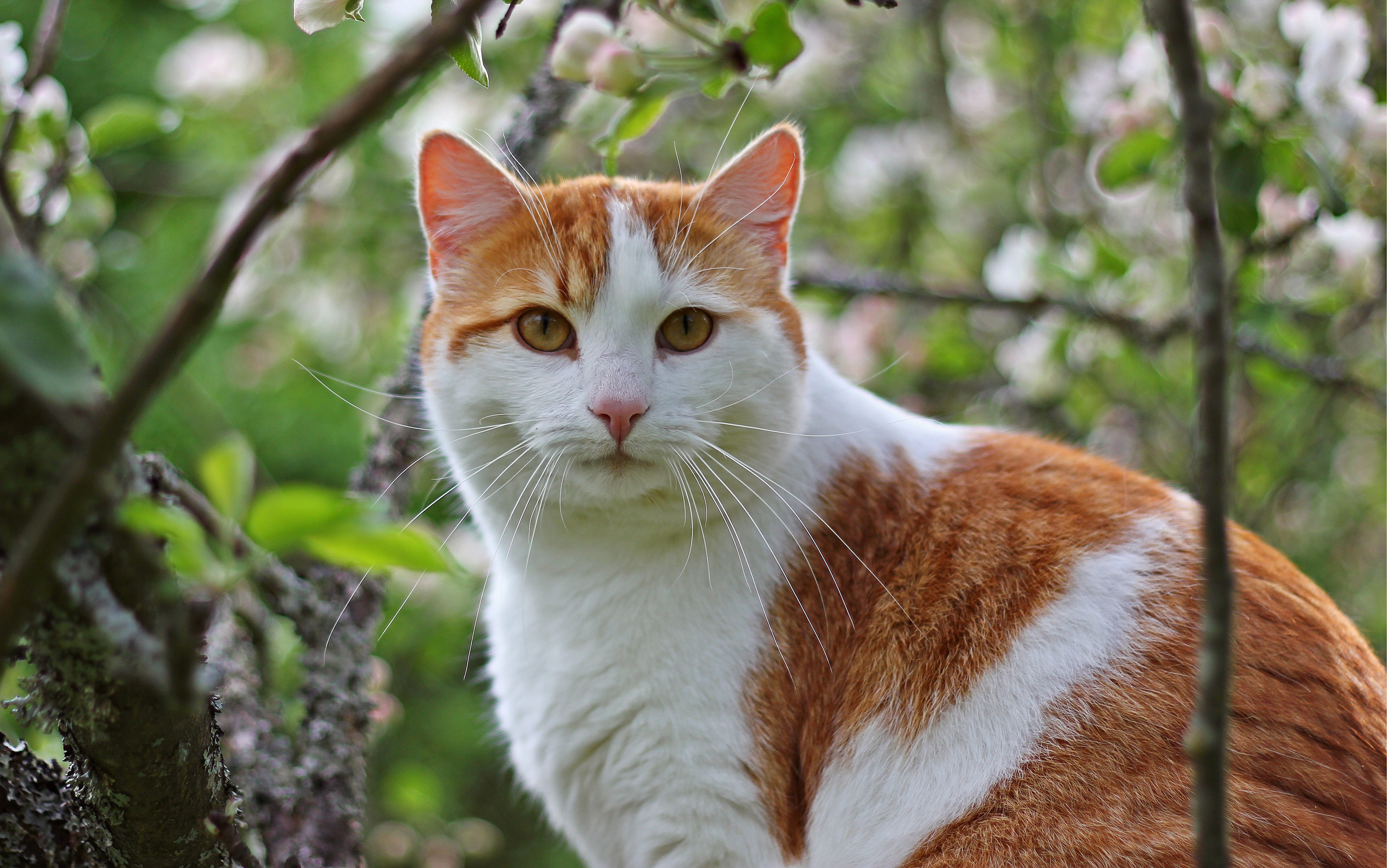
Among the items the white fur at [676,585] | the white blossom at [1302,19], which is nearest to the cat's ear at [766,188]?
the white fur at [676,585]

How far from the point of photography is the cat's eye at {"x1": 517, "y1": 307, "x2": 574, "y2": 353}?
5.35 ft

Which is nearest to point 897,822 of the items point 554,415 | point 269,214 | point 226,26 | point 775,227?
point 554,415

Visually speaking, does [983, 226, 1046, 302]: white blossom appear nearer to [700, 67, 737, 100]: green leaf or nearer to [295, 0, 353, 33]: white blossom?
[700, 67, 737, 100]: green leaf

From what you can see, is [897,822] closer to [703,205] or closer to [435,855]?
[703,205]

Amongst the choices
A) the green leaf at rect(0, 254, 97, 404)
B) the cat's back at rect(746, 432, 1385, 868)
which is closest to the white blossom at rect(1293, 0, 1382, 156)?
the cat's back at rect(746, 432, 1385, 868)

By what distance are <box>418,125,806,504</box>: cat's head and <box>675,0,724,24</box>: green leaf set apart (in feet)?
2.00

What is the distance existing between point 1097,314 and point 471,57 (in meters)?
2.09

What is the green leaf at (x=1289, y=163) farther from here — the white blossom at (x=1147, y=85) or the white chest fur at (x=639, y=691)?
the white chest fur at (x=639, y=691)

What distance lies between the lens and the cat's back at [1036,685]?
51.7 inches

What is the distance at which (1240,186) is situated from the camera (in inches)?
72.4

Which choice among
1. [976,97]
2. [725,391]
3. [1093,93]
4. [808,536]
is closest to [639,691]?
[808,536]

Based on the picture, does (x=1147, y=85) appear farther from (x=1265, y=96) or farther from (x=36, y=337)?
(x=36, y=337)

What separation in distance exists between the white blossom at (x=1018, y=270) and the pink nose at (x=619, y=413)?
1561 mm

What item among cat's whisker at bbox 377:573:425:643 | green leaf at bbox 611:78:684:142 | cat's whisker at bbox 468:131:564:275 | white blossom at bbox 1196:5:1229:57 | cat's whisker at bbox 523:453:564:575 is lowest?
cat's whisker at bbox 377:573:425:643
